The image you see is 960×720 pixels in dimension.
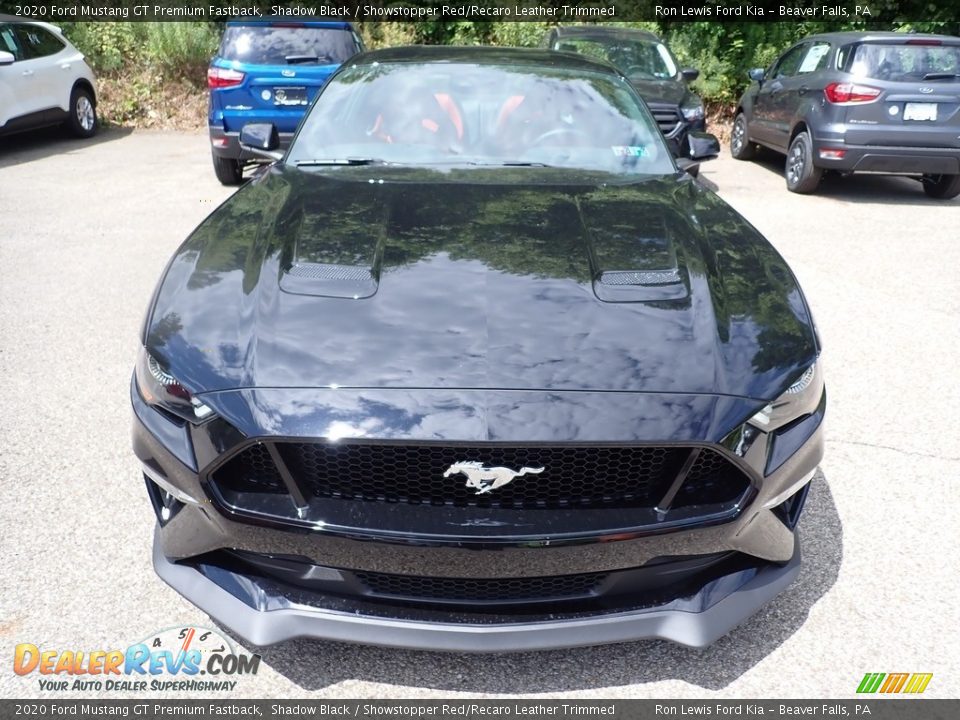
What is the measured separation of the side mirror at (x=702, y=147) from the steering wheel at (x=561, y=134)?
82 centimetres

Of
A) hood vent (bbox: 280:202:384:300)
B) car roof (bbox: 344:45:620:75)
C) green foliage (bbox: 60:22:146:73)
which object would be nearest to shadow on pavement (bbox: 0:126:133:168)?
green foliage (bbox: 60:22:146:73)

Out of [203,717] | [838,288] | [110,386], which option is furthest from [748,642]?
[838,288]

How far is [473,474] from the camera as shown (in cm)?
204

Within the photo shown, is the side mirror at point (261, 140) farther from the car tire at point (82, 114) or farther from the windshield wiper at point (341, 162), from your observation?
the car tire at point (82, 114)

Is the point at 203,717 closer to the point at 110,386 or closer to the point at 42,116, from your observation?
→ the point at 110,386

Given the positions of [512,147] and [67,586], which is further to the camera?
[512,147]

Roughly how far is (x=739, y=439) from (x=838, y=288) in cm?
441

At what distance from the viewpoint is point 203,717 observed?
228 centimetres

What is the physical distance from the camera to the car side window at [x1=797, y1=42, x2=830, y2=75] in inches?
370

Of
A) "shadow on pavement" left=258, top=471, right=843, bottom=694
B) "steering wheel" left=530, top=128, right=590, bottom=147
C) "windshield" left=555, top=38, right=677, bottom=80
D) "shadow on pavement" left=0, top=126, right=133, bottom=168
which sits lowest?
"shadow on pavement" left=0, top=126, right=133, bottom=168

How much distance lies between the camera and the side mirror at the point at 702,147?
4.35 metres

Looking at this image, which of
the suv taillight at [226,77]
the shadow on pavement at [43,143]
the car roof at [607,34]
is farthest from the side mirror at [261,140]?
the shadow on pavement at [43,143]

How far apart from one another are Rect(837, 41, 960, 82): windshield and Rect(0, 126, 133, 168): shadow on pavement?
9778 mm

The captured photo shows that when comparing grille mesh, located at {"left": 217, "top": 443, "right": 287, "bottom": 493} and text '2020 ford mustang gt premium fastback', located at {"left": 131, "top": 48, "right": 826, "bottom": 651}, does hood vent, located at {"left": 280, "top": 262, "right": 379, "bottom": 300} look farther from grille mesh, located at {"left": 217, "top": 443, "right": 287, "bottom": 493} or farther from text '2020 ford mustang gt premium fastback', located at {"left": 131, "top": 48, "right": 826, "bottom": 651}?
grille mesh, located at {"left": 217, "top": 443, "right": 287, "bottom": 493}
